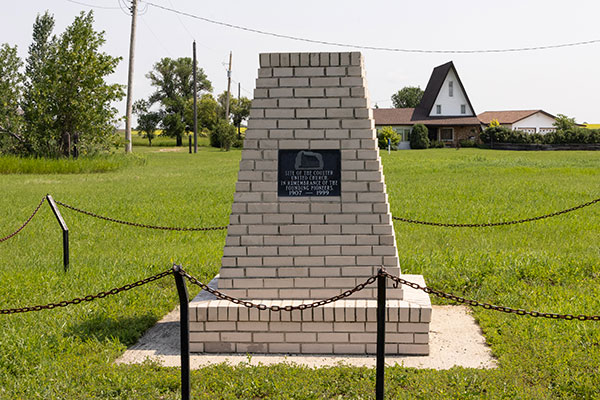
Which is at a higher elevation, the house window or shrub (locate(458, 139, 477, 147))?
the house window

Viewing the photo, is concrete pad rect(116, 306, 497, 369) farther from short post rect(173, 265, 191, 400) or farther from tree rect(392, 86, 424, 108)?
tree rect(392, 86, 424, 108)

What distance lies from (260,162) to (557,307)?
343 centimetres

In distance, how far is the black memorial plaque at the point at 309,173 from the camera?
590 cm

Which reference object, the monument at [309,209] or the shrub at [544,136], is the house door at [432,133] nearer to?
the shrub at [544,136]

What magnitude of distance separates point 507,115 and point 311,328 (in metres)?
70.9

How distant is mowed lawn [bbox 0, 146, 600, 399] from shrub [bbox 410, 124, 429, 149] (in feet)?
133

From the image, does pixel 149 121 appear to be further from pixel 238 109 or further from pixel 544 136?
pixel 544 136

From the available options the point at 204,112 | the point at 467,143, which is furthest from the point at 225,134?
the point at 467,143

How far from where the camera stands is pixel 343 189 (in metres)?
5.86

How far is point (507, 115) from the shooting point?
237 feet

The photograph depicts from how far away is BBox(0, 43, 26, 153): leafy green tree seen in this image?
31.8 m

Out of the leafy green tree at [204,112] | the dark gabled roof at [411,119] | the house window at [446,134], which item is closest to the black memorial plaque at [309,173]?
the dark gabled roof at [411,119]

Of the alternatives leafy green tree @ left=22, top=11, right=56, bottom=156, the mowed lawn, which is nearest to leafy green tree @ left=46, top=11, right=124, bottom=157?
leafy green tree @ left=22, top=11, right=56, bottom=156

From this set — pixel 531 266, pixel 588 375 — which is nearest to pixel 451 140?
pixel 531 266
